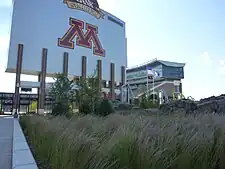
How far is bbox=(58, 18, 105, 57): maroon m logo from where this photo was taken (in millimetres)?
41709

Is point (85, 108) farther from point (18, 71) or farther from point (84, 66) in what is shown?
point (84, 66)

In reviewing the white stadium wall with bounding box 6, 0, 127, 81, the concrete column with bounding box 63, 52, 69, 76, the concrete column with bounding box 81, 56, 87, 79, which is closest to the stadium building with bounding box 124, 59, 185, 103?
the white stadium wall with bounding box 6, 0, 127, 81

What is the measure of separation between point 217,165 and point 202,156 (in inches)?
12.0

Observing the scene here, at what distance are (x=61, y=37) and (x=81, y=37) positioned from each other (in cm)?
465

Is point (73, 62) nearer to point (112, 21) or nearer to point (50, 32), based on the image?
point (50, 32)

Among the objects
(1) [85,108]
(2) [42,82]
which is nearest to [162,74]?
(2) [42,82]

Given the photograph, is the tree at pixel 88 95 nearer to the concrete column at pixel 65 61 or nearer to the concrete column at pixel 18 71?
the concrete column at pixel 18 71

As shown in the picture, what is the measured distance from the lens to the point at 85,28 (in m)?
45.2

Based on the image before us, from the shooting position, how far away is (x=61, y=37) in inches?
1614

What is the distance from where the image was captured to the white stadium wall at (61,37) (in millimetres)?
36438

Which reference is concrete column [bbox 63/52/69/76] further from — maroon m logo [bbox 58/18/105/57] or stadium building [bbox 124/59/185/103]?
stadium building [bbox 124/59/185/103]

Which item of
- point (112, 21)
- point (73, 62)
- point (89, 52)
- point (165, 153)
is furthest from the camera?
point (112, 21)

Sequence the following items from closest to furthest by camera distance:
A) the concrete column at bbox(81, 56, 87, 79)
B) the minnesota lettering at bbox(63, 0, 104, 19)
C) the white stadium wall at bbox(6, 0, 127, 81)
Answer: the white stadium wall at bbox(6, 0, 127, 81) → the concrete column at bbox(81, 56, 87, 79) → the minnesota lettering at bbox(63, 0, 104, 19)

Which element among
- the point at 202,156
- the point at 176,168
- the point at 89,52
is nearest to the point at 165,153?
the point at 176,168
